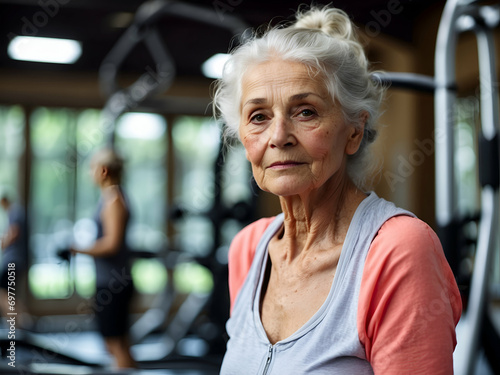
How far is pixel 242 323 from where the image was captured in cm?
99

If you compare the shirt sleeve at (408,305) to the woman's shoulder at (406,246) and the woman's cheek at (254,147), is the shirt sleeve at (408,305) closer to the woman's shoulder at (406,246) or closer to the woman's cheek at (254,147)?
the woman's shoulder at (406,246)

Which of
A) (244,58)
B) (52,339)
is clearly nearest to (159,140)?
(52,339)

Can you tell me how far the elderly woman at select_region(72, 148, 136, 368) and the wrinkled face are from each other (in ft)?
5.56

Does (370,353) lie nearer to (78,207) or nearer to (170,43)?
(170,43)

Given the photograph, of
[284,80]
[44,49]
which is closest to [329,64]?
[284,80]

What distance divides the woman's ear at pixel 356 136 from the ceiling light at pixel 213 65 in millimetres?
5052

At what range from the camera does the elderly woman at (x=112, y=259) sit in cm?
256

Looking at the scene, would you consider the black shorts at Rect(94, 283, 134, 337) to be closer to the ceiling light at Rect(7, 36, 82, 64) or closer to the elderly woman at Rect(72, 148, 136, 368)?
the elderly woman at Rect(72, 148, 136, 368)

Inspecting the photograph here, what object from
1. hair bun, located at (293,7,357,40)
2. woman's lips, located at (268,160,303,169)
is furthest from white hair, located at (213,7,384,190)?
woman's lips, located at (268,160,303,169)

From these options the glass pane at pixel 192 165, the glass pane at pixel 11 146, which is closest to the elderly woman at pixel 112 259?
the glass pane at pixel 11 146

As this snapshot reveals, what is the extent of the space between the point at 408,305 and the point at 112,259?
2.07 metres

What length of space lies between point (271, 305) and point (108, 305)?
187 cm

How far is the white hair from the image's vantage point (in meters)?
0.90

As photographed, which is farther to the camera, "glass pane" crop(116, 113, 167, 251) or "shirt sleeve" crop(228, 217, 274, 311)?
"glass pane" crop(116, 113, 167, 251)
